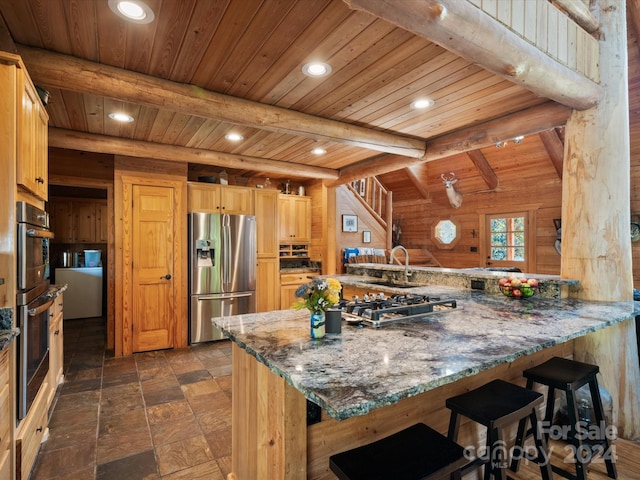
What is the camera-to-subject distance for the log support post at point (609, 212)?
2414 millimetres

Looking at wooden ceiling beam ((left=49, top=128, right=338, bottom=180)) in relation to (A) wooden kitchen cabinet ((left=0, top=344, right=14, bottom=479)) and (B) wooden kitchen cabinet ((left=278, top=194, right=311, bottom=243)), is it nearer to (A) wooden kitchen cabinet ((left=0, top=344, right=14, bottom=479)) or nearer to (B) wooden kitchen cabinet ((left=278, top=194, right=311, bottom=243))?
(B) wooden kitchen cabinet ((left=278, top=194, right=311, bottom=243))

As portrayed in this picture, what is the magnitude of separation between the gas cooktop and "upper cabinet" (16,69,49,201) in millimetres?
1897

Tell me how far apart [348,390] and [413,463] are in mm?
410

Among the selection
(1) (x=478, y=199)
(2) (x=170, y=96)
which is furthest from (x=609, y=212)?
(1) (x=478, y=199)

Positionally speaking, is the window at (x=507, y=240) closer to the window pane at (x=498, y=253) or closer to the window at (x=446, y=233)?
the window pane at (x=498, y=253)

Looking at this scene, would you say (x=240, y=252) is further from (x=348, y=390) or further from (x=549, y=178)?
(x=549, y=178)

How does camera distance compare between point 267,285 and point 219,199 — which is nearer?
point 219,199

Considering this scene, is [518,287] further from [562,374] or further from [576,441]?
[576,441]

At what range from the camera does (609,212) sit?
8.03ft

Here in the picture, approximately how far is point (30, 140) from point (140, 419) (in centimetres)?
209

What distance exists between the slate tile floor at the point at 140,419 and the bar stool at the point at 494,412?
1.43 m

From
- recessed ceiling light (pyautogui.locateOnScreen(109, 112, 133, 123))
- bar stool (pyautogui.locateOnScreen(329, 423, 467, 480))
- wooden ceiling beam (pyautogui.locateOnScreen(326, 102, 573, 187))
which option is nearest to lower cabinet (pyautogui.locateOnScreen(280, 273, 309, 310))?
wooden ceiling beam (pyautogui.locateOnScreen(326, 102, 573, 187))

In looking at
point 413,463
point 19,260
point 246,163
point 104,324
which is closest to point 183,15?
point 19,260

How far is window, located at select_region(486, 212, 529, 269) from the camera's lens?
21.7 ft
